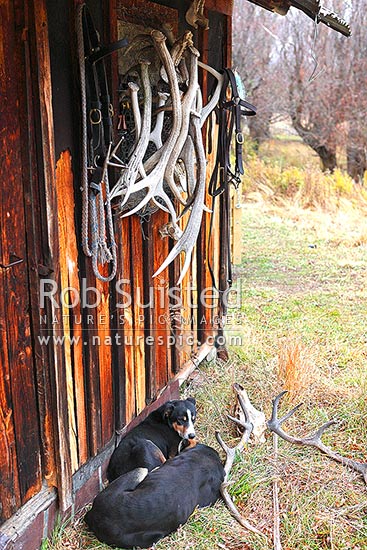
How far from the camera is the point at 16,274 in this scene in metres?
2.51

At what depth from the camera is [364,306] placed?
6512 millimetres

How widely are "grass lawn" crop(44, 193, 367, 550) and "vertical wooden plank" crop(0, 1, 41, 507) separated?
507 millimetres

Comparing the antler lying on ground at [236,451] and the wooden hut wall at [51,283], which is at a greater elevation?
the wooden hut wall at [51,283]

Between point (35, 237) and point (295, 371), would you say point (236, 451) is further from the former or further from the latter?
point (35, 237)

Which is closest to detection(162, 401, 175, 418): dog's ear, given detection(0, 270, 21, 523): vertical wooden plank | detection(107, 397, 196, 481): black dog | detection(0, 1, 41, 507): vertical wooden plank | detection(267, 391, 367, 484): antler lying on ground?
detection(107, 397, 196, 481): black dog

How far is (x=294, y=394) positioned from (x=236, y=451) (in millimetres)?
896

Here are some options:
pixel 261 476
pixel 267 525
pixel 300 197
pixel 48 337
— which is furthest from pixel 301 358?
pixel 300 197

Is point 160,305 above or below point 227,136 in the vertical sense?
below

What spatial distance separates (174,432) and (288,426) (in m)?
0.83

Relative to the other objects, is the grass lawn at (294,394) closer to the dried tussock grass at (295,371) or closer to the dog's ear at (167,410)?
the dried tussock grass at (295,371)

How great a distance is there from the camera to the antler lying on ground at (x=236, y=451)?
10.2ft

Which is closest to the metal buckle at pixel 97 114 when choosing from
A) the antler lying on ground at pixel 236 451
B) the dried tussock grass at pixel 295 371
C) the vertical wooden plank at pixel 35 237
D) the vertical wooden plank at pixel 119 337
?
the vertical wooden plank at pixel 35 237

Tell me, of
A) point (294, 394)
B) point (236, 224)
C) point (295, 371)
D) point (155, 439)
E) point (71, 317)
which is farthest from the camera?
point (236, 224)

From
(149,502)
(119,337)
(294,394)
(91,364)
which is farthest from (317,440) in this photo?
(91,364)
